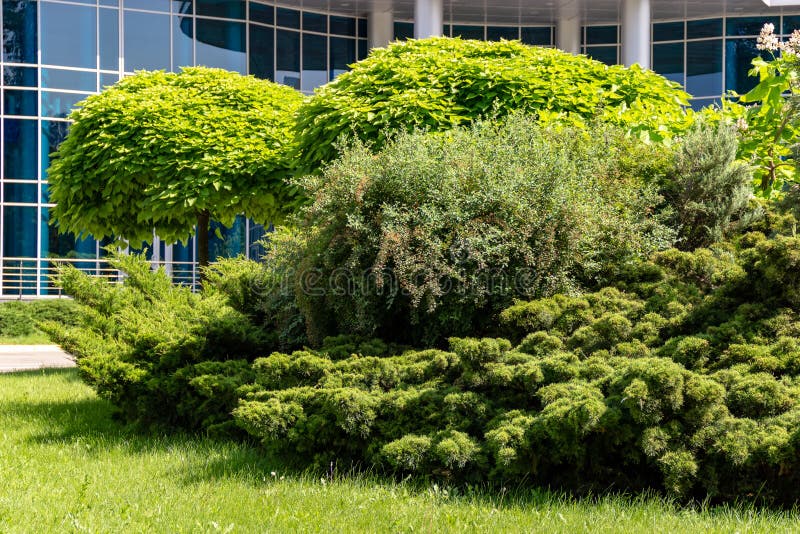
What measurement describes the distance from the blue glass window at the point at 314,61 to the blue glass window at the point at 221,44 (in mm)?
1834

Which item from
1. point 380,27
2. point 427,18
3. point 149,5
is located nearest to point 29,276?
point 149,5

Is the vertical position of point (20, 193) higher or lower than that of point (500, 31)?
lower

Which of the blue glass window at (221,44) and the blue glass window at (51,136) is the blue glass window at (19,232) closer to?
the blue glass window at (51,136)

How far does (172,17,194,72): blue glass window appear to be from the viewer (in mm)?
22766

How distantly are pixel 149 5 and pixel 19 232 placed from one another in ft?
22.3

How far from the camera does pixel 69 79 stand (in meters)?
22.0

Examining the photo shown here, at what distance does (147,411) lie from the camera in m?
6.56

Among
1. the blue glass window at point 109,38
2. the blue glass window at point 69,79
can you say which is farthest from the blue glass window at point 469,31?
the blue glass window at point 69,79

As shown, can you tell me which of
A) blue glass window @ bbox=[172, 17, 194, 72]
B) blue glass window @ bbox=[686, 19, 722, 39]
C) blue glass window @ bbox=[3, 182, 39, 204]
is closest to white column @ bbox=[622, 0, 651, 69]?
blue glass window @ bbox=[686, 19, 722, 39]

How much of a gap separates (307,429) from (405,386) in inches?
26.5

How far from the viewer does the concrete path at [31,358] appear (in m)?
12.9

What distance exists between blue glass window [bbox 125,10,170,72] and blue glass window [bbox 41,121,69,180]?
2.28m

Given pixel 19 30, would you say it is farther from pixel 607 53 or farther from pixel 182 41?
pixel 607 53

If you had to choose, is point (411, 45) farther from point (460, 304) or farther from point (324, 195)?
point (460, 304)
